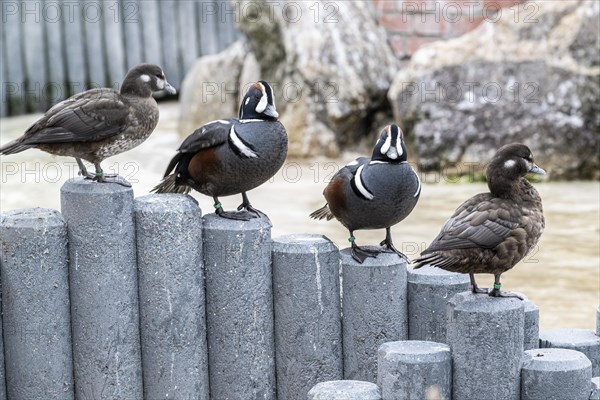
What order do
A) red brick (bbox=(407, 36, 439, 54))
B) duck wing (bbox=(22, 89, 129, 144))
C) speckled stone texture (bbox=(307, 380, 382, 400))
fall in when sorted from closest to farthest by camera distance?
1. speckled stone texture (bbox=(307, 380, 382, 400))
2. duck wing (bbox=(22, 89, 129, 144))
3. red brick (bbox=(407, 36, 439, 54))

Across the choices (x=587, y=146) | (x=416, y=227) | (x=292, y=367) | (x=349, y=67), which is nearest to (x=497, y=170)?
(x=292, y=367)

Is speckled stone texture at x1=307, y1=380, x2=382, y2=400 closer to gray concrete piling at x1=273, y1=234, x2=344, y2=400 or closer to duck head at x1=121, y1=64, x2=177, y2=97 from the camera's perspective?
gray concrete piling at x1=273, y1=234, x2=344, y2=400

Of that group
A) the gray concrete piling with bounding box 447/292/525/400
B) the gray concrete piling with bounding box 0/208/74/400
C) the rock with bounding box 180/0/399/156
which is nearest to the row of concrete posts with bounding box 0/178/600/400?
the gray concrete piling with bounding box 0/208/74/400

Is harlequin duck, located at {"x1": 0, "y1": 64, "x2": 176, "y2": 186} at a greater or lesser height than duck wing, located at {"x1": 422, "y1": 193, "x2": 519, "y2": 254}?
greater

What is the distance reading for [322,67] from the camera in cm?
965

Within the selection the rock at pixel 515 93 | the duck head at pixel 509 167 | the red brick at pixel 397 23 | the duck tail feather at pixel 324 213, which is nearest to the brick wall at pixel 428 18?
the red brick at pixel 397 23

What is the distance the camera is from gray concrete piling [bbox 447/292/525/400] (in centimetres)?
404

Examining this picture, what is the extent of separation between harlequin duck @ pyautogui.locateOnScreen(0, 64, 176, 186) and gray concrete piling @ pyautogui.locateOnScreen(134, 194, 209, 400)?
196 millimetres

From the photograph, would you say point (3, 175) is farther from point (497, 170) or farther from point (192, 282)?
point (497, 170)

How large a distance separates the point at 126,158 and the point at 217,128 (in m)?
5.48

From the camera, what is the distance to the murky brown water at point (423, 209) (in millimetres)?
6363

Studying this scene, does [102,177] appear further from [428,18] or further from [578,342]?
[428,18]

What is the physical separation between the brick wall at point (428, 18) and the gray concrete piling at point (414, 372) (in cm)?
571

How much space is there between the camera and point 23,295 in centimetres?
444
